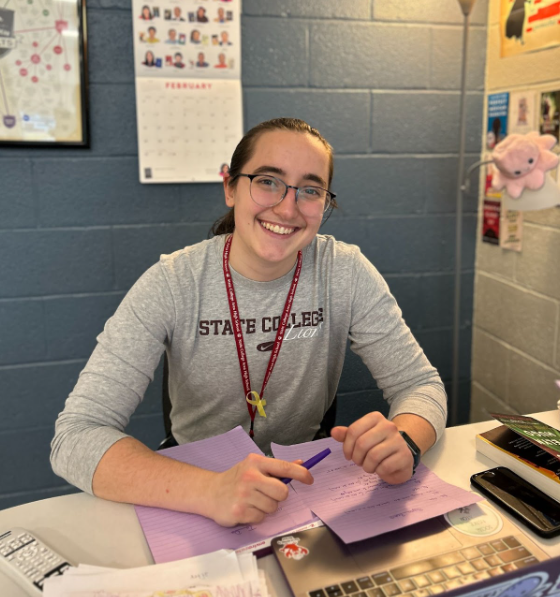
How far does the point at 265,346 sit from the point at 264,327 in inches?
1.8

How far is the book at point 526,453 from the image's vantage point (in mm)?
1011

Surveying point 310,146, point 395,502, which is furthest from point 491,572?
point 310,146

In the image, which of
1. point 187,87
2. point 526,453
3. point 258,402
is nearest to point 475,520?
point 526,453

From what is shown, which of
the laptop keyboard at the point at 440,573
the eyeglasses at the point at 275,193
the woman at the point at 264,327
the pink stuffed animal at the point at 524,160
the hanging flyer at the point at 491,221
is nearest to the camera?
the laptop keyboard at the point at 440,573

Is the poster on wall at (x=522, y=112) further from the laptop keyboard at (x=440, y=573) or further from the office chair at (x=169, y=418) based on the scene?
the laptop keyboard at (x=440, y=573)

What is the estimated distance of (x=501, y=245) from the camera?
229cm

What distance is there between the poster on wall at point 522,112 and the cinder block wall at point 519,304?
1.2 inches

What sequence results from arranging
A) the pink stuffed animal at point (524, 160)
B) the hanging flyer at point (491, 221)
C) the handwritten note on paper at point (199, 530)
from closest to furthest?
the handwritten note on paper at point (199, 530), the pink stuffed animal at point (524, 160), the hanging flyer at point (491, 221)

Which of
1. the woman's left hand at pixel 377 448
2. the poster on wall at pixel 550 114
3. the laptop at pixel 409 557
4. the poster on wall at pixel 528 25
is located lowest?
the laptop at pixel 409 557

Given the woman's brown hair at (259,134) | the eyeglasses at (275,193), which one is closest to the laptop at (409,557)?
the eyeglasses at (275,193)

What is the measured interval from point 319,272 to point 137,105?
102 centimetres

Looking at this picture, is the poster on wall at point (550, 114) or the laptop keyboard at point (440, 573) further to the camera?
the poster on wall at point (550, 114)

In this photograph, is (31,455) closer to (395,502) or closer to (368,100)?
(395,502)

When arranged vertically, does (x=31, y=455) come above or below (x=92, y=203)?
below
